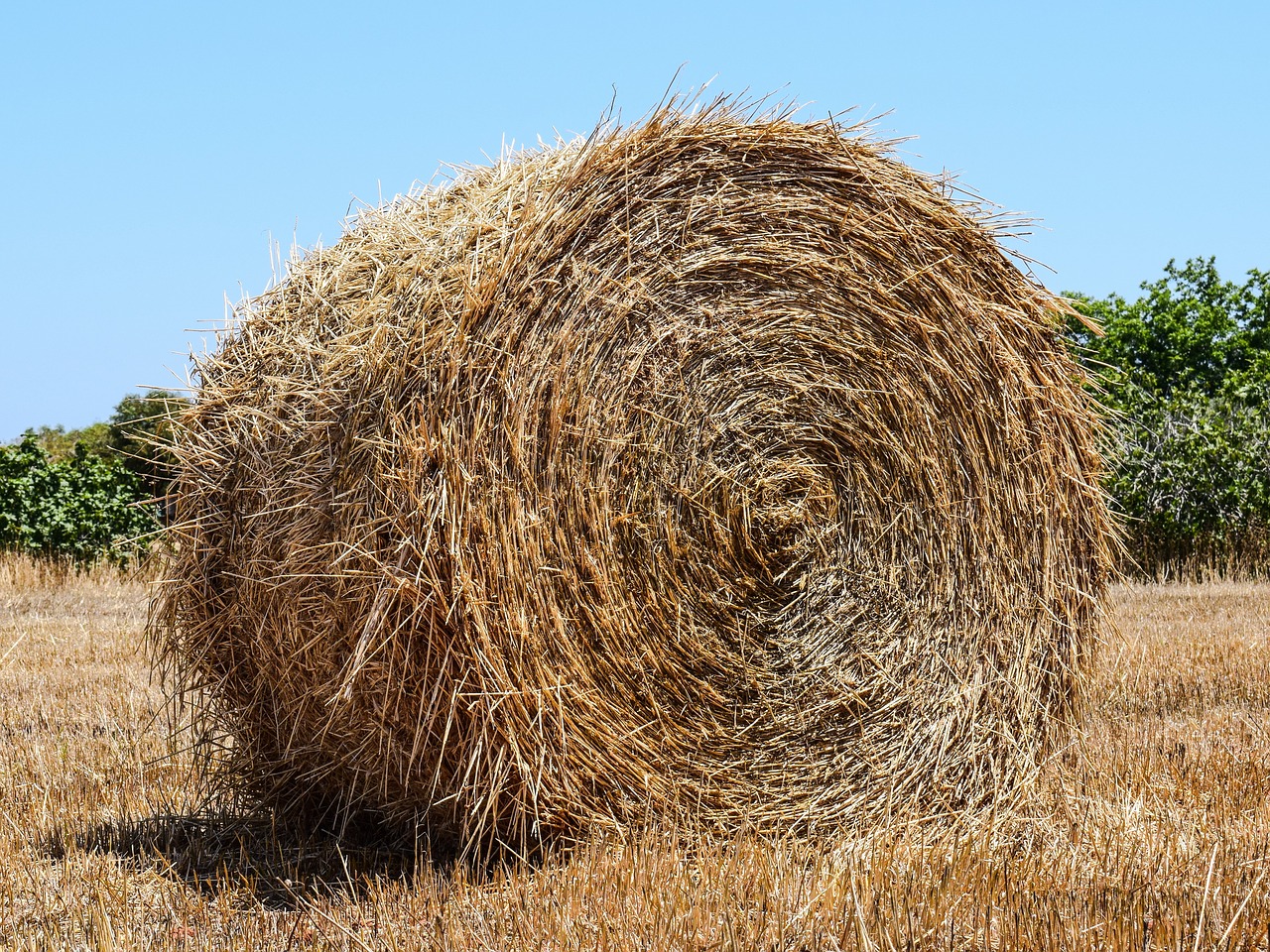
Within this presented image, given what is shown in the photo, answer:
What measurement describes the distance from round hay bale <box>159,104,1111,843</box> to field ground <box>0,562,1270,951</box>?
248 mm

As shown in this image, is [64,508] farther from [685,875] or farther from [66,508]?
[685,875]

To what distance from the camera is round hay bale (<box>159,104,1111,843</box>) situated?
4.00 metres

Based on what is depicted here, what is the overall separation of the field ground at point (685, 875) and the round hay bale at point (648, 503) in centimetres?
25

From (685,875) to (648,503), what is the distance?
49.8 inches

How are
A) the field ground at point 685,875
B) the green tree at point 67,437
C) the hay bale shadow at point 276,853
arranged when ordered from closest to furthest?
the field ground at point 685,875
the hay bale shadow at point 276,853
the green tree at point 67,437

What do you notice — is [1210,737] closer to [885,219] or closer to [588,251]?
[885,219]

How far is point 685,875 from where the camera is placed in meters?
3.78

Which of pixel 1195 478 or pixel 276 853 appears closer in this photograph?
pixel 276 853

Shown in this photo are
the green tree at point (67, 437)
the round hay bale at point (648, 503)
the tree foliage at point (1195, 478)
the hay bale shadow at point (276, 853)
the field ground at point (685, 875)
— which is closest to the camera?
the field ground at point (685, 875)

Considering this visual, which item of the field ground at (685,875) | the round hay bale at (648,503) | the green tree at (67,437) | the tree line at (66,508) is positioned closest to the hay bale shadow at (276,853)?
the field ground at (685,875)

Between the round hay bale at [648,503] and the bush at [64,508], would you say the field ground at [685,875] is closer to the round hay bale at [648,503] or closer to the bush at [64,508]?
the round hay bale at [648,503]

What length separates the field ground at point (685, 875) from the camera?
3365 millimetres

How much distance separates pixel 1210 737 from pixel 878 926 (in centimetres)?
348

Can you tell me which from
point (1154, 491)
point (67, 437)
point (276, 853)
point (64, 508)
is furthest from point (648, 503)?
point (67, 437)
